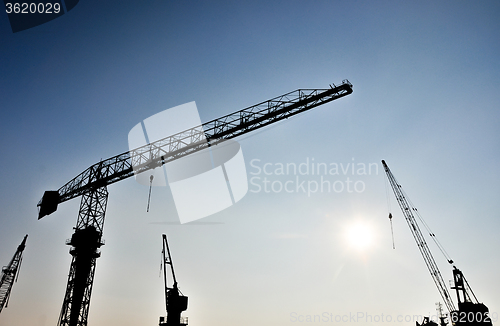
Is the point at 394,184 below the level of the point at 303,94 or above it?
below

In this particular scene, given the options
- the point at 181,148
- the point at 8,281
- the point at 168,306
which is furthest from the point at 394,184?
the point at 8,281

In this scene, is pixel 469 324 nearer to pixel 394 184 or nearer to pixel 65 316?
pixel 394 184

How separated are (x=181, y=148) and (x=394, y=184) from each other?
50777 millimetres

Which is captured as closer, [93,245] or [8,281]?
[93,245]

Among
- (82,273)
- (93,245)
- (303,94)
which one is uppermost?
(303,94)

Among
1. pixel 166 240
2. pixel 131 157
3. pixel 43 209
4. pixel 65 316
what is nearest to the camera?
pixel 65 316

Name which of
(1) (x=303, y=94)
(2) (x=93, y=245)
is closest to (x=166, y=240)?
(2) (x=93, y=245)

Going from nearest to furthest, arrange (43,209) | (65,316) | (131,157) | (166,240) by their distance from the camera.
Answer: (65,316) → (131,157) → (43,209) → (166,240)

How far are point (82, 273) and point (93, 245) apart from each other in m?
4.50

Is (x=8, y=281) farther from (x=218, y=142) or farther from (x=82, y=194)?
(x=218, y=142)

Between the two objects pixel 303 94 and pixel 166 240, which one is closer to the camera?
pixel 303 94

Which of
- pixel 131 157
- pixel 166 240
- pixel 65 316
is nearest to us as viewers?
pixel 65 316

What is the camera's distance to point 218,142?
5016 cm

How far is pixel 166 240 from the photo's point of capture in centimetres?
6775
